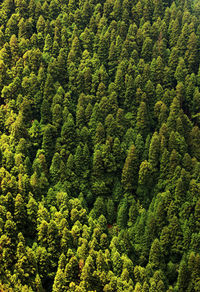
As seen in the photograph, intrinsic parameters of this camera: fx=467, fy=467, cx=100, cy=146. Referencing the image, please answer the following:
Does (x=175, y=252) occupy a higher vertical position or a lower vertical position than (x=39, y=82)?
lower

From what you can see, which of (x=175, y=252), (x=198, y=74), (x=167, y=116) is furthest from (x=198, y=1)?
(x=175, y=252)

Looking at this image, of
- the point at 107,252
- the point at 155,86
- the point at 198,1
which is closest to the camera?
the point at 107,252

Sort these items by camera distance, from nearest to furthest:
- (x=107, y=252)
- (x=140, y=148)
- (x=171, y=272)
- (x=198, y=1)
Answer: (x=107, y=252)
(x=171, y=272)
(x=140, y=148)
(x=198, y=1)

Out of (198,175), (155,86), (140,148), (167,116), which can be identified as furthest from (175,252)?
(155,86)

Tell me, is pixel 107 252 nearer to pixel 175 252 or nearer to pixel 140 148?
pixel 175 252

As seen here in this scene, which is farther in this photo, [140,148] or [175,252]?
[140,148]

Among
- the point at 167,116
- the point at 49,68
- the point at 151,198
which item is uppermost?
the point at 49,68

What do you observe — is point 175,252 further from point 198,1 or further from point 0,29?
point 198,1
